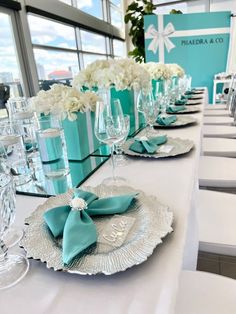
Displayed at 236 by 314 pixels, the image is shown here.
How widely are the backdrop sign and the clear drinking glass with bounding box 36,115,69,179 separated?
5980 mm

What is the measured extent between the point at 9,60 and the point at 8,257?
4288 mm

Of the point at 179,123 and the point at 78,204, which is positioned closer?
the point at 78,204

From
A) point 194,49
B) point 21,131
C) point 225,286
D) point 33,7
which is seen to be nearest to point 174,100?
point 21,131

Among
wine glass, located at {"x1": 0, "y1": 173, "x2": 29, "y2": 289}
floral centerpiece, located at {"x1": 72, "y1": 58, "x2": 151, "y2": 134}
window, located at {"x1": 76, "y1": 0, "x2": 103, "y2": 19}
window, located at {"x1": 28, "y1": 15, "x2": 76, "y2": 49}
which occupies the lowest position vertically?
wine glass, located at {"x1": 0, "y1": 173, "x2": 29, "y2": 289}

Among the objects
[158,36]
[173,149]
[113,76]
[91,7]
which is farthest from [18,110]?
[91,7]

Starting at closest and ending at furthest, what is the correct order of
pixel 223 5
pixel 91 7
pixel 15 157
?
pixel 15 157 < pixel 91 7 < pixel 223 5

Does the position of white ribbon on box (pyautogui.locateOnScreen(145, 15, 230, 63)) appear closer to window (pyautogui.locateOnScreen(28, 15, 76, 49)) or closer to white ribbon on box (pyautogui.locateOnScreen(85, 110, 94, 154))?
window (pyautogui.locateOnScreen(28, 15, 76, 49))

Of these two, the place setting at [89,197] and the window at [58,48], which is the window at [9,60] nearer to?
the window at [58,48]

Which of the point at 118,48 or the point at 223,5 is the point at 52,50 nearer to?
the point at 118,48

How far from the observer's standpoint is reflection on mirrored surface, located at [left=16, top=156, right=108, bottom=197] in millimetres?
840

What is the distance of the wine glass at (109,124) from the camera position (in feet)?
2.82

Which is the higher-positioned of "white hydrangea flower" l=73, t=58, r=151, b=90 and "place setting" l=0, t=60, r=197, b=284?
"white hydrangea flower" l=73, t=58, r=151, b=90

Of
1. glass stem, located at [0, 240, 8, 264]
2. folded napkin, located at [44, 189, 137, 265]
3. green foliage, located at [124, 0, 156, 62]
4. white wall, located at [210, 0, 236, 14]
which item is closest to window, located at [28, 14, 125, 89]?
green foliage, located at [124, 0, 156, 62]

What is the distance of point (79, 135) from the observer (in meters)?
1.10
